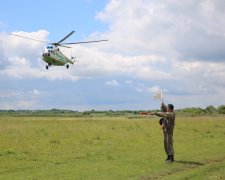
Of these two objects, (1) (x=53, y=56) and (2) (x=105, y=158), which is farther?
(1) (x=53, y=56)

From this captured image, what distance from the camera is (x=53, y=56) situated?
41.9 m

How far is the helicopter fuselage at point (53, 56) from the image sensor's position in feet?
137

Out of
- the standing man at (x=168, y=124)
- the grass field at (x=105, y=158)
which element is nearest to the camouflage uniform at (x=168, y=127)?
the standing man at (x=168, y=124)

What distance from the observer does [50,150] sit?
84.2ft

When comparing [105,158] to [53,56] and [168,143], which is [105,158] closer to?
[168,143]

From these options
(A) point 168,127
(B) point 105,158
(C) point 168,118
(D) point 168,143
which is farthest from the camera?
(B) point 105,158

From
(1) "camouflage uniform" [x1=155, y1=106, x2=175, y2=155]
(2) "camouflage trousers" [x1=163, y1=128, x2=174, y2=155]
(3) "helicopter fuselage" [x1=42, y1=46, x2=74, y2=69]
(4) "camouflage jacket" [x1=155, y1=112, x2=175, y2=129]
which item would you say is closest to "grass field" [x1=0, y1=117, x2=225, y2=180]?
(2) "camouflage trousers" [x1=163, y1=128, x2=174, y2=155]

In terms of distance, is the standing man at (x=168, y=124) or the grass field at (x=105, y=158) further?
the standing man at (x=168, y=124)

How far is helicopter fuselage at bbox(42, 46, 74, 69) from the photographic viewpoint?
41.6 meters

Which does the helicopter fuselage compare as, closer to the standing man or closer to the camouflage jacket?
the standing man

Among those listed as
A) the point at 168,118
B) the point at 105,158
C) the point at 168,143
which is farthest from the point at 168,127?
the point at 105,158

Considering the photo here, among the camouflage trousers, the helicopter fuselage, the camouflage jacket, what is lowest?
the camouflage trousers

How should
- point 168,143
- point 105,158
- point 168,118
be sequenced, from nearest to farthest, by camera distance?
point 168,118, point 168,143, point 105,158

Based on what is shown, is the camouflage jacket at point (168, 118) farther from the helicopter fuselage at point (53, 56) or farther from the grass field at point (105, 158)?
the helicopter fuselage at point (53, 56)
